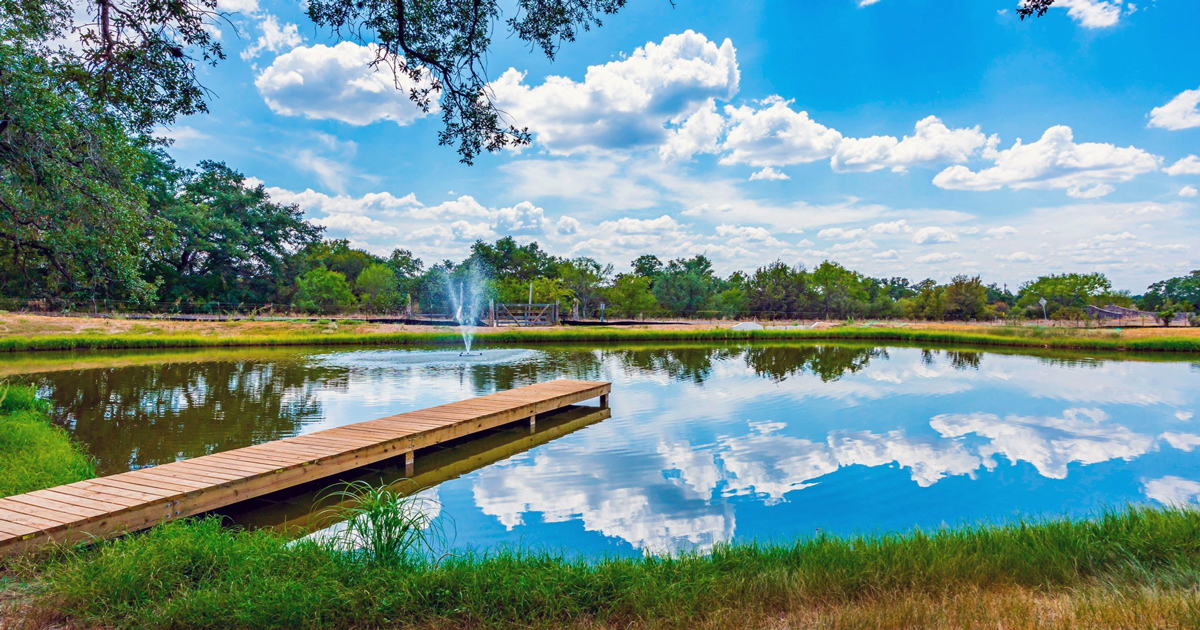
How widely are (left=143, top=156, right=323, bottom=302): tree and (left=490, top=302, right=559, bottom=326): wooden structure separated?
785 inches

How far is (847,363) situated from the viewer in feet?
70.4

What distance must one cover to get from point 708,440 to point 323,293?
46104mm

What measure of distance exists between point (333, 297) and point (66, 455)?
44.1m

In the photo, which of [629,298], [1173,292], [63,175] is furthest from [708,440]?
[1173,292]

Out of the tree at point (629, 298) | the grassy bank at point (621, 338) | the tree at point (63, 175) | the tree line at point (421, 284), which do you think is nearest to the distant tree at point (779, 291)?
the tree line at point (421, 284)

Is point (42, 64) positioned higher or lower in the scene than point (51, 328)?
higher

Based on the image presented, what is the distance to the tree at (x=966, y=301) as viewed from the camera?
165ft

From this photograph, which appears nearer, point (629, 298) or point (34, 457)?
point (34, 457)

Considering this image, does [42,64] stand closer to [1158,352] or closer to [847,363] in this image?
[847,363]

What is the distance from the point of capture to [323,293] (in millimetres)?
48281

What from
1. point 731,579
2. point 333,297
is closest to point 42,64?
point 731,579

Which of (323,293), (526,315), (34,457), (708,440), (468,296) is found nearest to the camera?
(34,457)

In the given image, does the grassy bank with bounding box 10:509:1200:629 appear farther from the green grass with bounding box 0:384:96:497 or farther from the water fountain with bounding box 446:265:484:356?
the water fountain with bounding box 446:265:484:356

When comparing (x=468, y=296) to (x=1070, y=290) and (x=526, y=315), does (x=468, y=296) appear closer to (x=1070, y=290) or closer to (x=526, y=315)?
(x=526, y=315)
